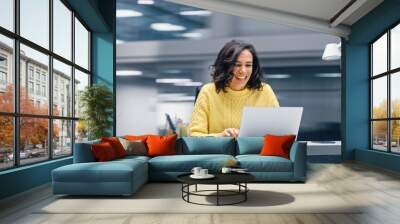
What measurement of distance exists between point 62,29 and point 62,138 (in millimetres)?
1928

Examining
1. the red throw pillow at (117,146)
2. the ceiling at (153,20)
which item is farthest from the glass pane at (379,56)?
the red throw pillow at (117,146)

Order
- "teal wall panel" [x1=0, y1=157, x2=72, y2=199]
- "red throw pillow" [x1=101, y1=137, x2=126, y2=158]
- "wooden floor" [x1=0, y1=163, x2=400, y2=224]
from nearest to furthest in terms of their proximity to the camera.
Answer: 1. "wooden floor" [x1=0, y1=163, x2=400, y2=224]
2. "teal wall panel" [x1=0, y1=157, x2=72, y2=199]
3. "red throw pillow" [x1=101, y1=137, x2=126, y2=158]

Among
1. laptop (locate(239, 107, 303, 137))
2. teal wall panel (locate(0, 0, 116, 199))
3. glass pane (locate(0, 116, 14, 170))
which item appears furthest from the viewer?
laptop (locate(239, 107, 303, 137))

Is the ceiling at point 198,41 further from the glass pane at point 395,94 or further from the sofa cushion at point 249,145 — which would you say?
the sofa cushion at point 249,145

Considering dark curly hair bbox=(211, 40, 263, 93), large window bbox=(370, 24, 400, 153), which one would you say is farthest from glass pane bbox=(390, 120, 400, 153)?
dark curly hair bbox=(211, 40, 263, 93)

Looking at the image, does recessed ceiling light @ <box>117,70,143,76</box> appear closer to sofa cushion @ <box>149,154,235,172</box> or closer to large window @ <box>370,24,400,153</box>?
sofa cushion @ <box>149,154,235,172</box>

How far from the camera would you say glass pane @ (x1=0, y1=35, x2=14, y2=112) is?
4.82 meters

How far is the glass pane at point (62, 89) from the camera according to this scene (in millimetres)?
6591

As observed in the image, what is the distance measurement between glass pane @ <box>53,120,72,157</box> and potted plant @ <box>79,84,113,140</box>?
0.47 m

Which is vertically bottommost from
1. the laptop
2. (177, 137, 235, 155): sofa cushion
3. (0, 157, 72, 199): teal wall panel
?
(0, 157, 72, 199): teal wall panel

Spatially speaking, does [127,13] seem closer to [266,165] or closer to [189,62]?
Result: [189,62]

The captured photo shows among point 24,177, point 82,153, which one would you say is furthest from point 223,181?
point 24,177

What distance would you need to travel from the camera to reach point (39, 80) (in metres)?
5.95

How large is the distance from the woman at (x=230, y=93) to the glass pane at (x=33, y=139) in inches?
137
